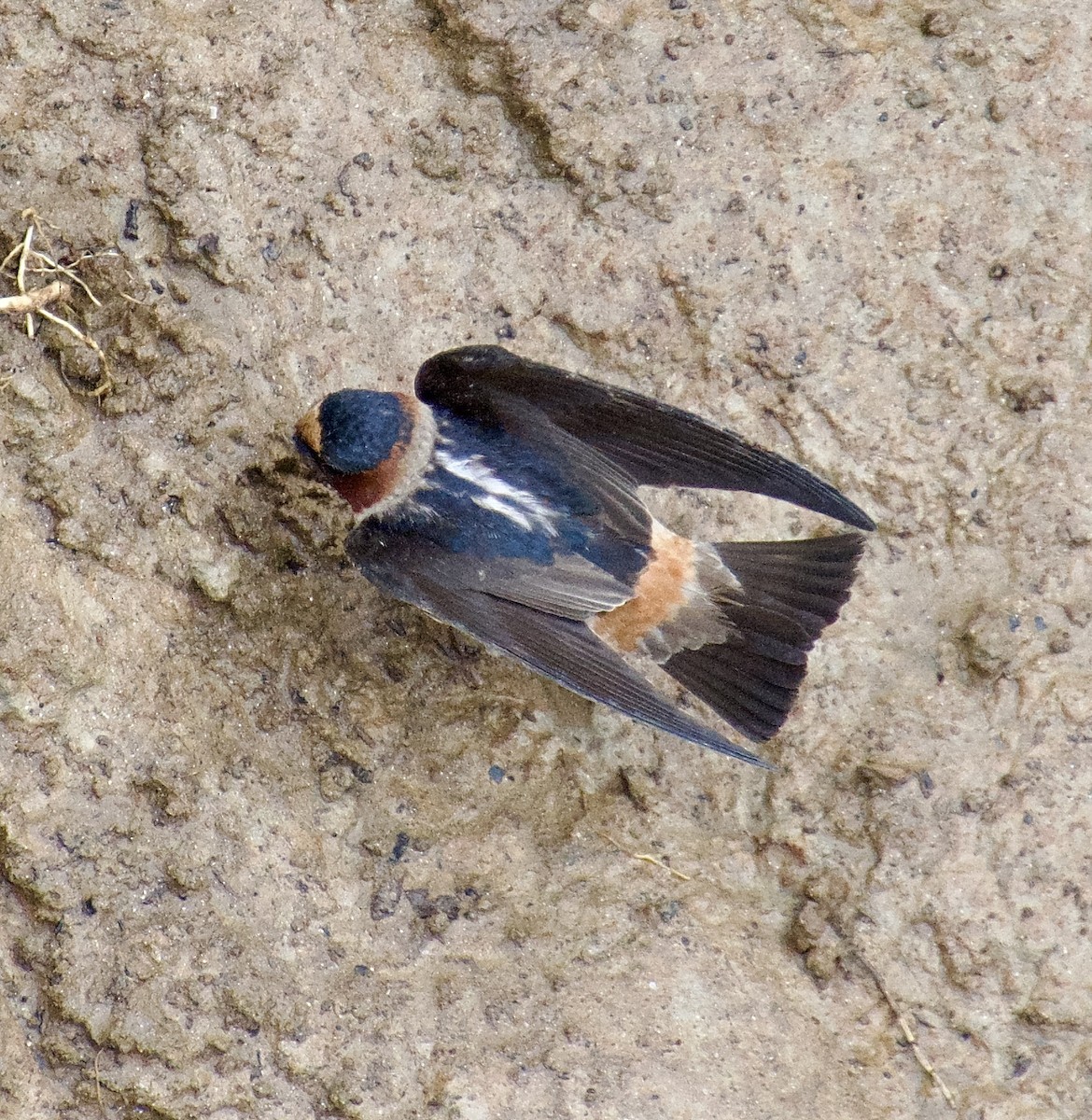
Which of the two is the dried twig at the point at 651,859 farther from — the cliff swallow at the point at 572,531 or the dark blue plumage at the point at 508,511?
the dark blue plumage at the point at 508,511

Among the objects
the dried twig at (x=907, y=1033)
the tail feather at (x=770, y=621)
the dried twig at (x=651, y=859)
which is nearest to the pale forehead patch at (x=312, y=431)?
the tail feather at (x=770, y=621)

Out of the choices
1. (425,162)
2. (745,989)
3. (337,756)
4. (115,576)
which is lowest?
(745,989)

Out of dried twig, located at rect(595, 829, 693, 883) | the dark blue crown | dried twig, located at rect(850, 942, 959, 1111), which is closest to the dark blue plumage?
the dark blue crown

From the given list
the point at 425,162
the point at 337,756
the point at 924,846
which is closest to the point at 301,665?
the point at 337,756

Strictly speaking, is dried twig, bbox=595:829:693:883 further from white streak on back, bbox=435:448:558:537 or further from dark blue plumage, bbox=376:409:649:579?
white streak on back, bbox=435:448:558:537

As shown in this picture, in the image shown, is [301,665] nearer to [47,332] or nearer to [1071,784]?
[47,332]

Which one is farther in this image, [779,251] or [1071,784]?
[779,251]
